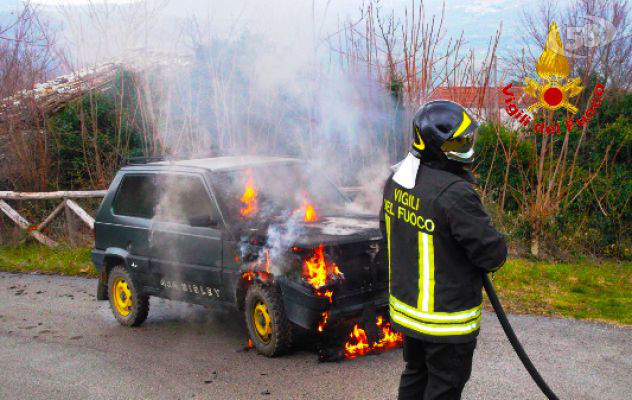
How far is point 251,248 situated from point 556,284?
4.32m

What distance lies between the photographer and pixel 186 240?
605 centimetres

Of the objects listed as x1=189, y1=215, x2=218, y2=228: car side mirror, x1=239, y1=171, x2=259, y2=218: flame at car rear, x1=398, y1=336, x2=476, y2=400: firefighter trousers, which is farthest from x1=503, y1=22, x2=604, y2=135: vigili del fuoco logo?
x1=398, y1=336, x2=476, y2=400: firefighter trousers

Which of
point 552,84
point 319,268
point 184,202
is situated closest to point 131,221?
point 184,202

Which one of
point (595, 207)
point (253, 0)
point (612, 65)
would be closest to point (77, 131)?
point (253, 0)

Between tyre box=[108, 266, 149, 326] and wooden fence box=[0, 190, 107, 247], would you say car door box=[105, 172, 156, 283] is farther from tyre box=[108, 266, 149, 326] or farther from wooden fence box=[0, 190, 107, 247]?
wooden fence box=[0, 190, 107, 247]

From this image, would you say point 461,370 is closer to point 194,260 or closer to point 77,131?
point 194,260

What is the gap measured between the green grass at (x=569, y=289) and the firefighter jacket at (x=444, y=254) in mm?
3631

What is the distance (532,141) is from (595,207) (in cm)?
145

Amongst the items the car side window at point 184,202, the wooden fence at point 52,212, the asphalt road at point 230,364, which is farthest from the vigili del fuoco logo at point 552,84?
the wooden fence at point 52,212

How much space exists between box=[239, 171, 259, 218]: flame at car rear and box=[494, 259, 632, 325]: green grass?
9.68 feet

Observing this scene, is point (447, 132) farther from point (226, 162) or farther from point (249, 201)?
point (226, 162)

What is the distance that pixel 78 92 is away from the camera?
12664 millimetres

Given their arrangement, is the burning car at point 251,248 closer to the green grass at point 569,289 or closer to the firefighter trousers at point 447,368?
the firefighter trousers at point 447,368

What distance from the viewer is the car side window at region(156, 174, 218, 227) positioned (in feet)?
19.1
